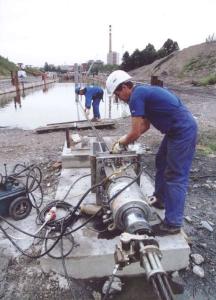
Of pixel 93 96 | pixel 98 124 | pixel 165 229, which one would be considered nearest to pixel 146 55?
Answer: pixel 93 96

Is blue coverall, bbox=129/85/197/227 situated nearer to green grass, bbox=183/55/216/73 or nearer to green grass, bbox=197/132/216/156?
green grass, bbox=197/132/216/156

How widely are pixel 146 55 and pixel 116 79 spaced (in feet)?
153

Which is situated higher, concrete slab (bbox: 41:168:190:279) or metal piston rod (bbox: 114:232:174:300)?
metal piston rod (bbox: 114:232:174:300)

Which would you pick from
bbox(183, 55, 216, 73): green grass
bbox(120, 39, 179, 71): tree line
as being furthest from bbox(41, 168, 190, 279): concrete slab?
bbox(120, 39, 179, 71): tree line

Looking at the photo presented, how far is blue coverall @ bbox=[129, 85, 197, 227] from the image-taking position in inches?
111

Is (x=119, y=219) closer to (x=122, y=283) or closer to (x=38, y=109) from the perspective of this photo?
(x=122, y=283)

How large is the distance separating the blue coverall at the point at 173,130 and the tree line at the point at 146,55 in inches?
1835

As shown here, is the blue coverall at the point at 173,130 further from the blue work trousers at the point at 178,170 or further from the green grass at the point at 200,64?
the green grass at the point at 200,64

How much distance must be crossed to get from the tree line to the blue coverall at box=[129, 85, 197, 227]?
46.6 metres

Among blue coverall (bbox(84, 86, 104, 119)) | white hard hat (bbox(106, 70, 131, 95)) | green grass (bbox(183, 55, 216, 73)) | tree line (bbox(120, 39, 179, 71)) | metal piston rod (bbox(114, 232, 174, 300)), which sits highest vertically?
tree line (bbox(120, 39, 179, 71))

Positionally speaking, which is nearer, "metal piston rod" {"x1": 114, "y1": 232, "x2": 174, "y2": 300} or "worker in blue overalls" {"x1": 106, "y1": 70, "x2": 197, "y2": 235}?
"metal piston rod" {"x1": 114, "y1": 232, "x2": 174, "y2": 300}

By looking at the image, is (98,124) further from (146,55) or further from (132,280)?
(146,55)

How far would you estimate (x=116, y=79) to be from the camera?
2.98 meters

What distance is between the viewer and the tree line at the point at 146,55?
1852 inches
